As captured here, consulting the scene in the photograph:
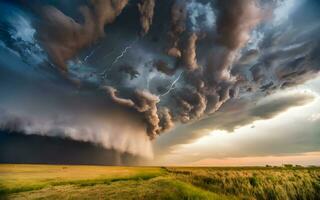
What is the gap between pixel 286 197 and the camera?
73.1ft

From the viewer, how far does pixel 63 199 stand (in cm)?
1947

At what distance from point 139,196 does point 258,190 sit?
38.2 ft

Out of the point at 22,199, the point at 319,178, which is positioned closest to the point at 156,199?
the point at 22,199

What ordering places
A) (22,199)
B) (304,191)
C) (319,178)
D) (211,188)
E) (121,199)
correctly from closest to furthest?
1. (121,199)
2. (22,199)
3. (304,191)
4. (211,188)
5. (319,178)

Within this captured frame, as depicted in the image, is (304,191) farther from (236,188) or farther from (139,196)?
(139,196)

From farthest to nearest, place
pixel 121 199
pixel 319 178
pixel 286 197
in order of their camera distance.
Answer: pixel 319 178, pixel 286 197, pixel 121 199

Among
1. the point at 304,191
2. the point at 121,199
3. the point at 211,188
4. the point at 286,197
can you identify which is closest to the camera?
the point at 121,199

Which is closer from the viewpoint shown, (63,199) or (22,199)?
(63,199)

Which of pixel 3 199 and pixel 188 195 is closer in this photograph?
pixel 188 195

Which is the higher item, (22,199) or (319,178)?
(319,178)

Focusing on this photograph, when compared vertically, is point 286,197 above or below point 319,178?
below

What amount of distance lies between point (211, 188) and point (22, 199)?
17875 mm

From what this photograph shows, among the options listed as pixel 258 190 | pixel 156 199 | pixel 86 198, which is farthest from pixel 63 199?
pixel 258 190

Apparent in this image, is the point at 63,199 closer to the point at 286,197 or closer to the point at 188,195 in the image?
the point at 188,195
